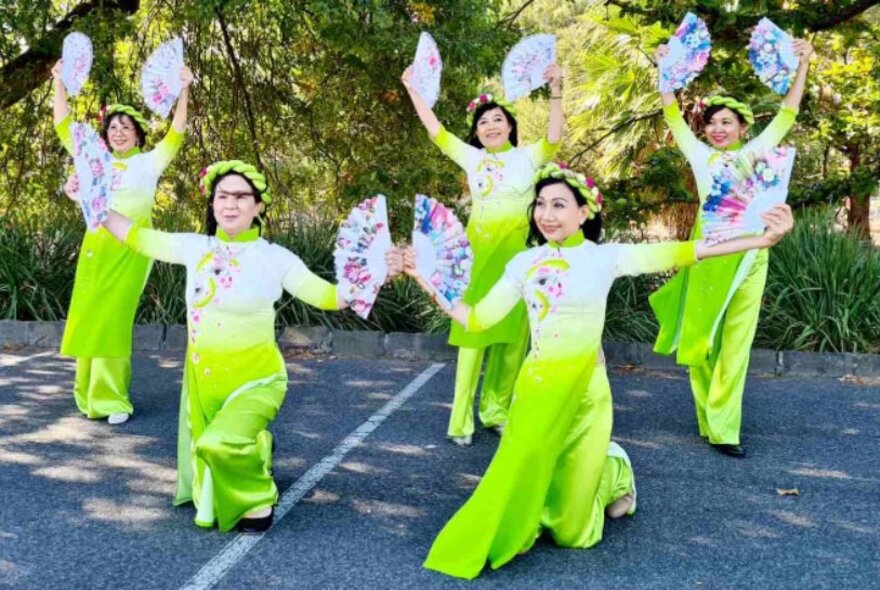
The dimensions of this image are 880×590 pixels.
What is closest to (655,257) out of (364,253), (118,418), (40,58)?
(364,253)

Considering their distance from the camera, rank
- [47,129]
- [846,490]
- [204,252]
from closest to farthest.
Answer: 1. [204,252]
2. [846,490]
3. [47,129]

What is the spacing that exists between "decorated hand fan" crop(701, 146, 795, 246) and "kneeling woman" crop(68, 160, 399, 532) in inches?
59.0

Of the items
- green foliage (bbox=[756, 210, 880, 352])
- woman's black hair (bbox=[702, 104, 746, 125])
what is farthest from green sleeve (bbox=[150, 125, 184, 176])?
green foliage (bbox=[756, 210, 880, 352])

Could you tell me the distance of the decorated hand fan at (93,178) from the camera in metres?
3.85

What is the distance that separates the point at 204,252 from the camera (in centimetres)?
374

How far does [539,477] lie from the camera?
3.32 metres

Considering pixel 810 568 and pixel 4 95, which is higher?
pixel 4 95

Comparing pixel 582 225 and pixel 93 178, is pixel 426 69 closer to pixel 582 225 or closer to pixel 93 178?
pixel 582 225

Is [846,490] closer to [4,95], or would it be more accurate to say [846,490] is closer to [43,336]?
[43,336]

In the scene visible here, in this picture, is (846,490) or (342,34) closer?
(846,490)

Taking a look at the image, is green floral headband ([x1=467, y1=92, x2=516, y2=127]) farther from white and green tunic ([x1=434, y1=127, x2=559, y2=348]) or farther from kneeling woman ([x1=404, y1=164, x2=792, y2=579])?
kneeling woman ([x1=404, y1=164, x2=792, y2=579])

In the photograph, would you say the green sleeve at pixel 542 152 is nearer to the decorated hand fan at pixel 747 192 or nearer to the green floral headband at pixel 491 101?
the green floral headband at pixel 491 101

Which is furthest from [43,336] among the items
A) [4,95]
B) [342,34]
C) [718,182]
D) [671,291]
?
[718,182]

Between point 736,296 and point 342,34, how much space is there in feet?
12.2
